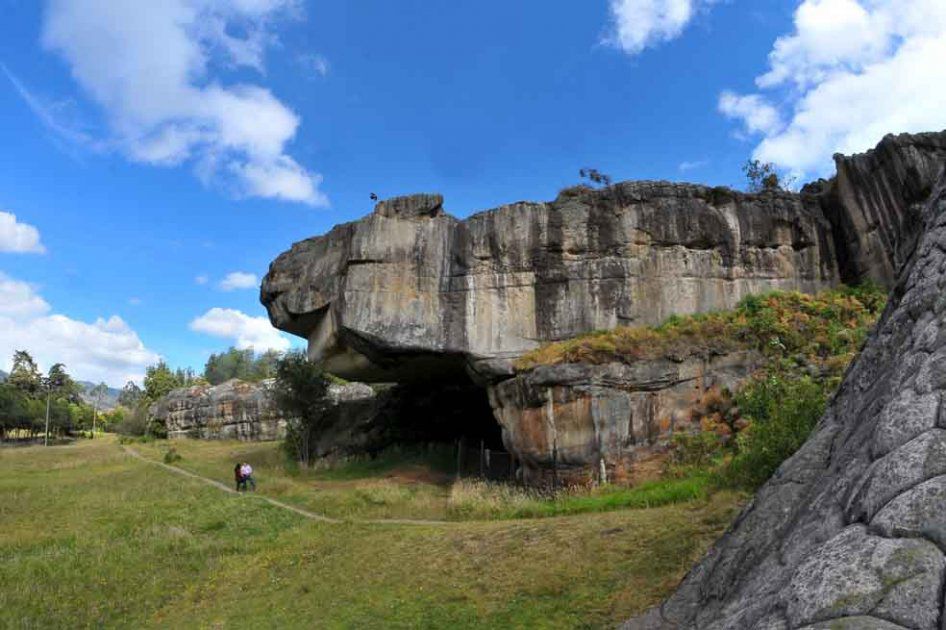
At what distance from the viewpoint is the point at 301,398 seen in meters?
34.2

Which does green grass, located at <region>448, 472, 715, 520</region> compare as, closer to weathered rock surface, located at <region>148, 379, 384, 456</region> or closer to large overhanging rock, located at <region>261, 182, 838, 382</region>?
large overhanging rock, located at <region>261, 182, 838, 382</region>

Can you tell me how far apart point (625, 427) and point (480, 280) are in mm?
7708

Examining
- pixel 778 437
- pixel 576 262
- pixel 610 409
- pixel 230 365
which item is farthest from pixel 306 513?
pixel 230 365

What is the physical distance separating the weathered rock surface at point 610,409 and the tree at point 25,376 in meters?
78.4

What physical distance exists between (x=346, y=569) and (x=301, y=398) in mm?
22168

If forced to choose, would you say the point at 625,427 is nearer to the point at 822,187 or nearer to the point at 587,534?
the point at 587,534

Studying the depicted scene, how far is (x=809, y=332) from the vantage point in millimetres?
21562

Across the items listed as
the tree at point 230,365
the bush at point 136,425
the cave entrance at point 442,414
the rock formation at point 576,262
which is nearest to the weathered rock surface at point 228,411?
the bush at point 136,425

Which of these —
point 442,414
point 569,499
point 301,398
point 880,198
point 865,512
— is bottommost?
point 569,499

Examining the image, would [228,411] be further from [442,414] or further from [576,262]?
[576,262]

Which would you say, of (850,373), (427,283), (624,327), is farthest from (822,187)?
(850,373)

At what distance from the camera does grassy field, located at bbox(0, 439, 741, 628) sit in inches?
388

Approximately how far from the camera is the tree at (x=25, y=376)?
79.4 meters

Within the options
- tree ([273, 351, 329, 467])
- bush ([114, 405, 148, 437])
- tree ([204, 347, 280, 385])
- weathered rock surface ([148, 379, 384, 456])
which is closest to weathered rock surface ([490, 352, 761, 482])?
tree ([273, 351, 329, 467])
